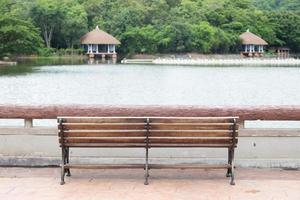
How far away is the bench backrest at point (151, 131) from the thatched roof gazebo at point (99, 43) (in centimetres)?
8558

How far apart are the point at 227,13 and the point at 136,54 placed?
65.0 ft

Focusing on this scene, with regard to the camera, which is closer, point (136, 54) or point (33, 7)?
point (33, 7)

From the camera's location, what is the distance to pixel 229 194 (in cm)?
581

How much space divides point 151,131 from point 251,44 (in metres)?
95.5

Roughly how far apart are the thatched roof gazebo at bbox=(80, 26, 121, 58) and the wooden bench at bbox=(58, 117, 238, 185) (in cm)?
8558

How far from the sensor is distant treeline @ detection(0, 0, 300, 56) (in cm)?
8925

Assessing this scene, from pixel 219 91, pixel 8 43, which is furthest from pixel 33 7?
pixel 219 91

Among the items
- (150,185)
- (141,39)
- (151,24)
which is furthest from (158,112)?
(151,24)

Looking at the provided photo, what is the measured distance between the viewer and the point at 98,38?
91562 millimetres

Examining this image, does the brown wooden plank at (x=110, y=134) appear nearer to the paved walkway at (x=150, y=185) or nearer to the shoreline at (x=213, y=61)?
the paved walkway at (x=150, y=185)

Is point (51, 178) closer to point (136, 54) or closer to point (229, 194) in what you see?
point (229, 194)

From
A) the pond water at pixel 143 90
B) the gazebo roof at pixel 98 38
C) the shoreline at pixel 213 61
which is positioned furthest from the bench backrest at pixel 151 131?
the gazebo roof at pixel 98 38

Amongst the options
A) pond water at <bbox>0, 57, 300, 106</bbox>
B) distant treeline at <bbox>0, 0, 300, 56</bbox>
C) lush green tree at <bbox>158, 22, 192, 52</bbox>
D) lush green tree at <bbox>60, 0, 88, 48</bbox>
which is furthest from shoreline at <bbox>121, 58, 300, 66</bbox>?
pond water at <bbox>0, 57, 300, 106</bbox>

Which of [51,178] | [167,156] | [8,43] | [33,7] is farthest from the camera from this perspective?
[33,7]
